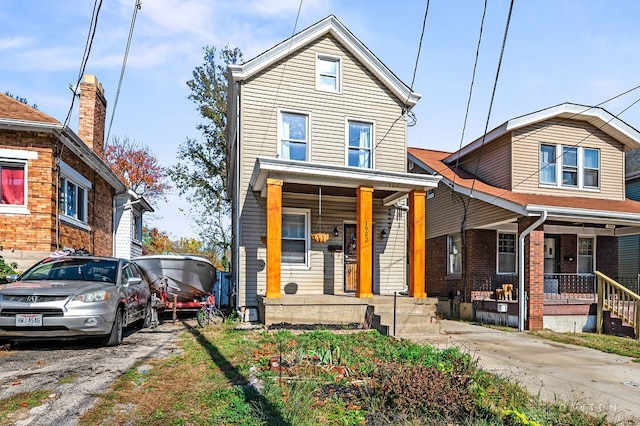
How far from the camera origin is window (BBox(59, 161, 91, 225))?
11367 millimetres

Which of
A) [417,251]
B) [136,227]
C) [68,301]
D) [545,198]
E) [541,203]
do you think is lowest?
[68,301]

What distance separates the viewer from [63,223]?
443 inches

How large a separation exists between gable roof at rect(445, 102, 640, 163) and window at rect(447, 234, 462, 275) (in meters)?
3.39

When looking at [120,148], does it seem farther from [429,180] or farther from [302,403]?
[302,403]

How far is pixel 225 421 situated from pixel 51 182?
29.4 feet

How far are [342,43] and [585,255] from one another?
38.5 feet

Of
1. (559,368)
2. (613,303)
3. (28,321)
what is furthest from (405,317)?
(613,303)

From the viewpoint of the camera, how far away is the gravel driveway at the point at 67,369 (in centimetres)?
420

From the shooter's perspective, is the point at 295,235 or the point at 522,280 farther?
the point at 295,235

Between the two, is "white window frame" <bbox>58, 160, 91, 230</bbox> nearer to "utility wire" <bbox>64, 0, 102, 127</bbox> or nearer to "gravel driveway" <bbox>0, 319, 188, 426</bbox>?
"utility wire" <bbox>64, 0, 102, 127</bbox>

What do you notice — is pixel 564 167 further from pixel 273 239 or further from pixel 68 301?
pixel 68 301

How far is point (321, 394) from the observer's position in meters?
4.68

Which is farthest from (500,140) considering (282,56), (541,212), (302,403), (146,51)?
(302,403)

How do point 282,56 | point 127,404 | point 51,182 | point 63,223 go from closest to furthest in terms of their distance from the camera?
point 127,404 < point 51,182 < point 63,223 < point 282,56
